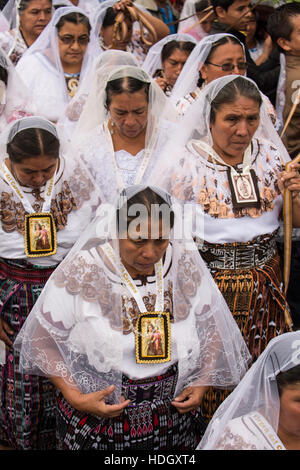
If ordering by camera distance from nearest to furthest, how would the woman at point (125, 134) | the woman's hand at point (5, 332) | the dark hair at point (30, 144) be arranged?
the dark hair at point (30, 144)
the woman's hand at point (5, 332)
the woman at point (125, 134)

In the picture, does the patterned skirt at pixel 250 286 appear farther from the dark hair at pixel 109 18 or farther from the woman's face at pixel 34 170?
the dark hair at pixel 109 18

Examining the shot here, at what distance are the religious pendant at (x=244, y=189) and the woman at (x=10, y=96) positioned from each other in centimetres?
175

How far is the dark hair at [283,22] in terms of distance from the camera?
14.7 feet

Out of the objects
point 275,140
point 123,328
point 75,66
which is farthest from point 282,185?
point 75,66

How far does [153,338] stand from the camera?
8.20ft

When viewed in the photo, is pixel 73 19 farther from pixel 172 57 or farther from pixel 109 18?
pixel 172 57

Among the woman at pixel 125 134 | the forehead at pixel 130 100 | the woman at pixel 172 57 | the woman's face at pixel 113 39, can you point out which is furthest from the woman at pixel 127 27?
the forehead at pixel 130 100

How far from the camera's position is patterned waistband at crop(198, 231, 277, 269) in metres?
3.23

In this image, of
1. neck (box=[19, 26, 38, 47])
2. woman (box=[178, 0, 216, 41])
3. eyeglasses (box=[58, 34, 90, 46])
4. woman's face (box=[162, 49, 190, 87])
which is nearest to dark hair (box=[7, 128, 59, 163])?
woman's face (box=[162, 49, 190, 87])

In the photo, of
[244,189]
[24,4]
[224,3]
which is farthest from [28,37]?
[244,189]

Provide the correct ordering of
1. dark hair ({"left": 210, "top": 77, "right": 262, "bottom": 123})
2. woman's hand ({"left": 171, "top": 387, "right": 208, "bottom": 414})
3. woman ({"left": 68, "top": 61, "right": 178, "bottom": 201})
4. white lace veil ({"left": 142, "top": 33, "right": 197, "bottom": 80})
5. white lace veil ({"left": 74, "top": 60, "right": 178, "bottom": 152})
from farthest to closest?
white lace veil ({"left": 142, "top": 33, "right": 197, "bottom": 80})
white lace veil ({"left": 74, "top": 60, "right": 178, "bottom": 152})
woman ({"left": 68, "top": 61, "right": 178, "bottom": 201})
dark hair ({"left": 210, "top": 77, "right": 262, "bottom": 123})
woman's hand ({"left": 171, "top": 387, "right": 208, "bottom": 414})

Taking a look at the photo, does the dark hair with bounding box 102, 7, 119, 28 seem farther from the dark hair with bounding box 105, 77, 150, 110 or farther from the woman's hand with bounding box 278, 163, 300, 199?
the woman's hand with bounding box 278, 163, 300, 199

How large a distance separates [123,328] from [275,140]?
1.61 metres

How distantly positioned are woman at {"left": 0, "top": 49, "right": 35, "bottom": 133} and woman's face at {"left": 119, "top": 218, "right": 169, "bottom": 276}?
204cm
